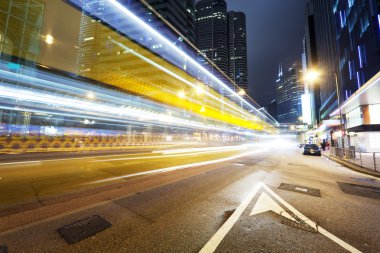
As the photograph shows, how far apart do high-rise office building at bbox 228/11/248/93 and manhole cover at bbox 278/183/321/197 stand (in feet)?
596

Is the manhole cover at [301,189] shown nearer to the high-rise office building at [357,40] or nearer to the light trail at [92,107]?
the light trail at [92,107]

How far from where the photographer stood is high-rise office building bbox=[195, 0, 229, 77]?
160375 mm

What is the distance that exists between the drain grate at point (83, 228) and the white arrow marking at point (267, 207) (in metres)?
3.38

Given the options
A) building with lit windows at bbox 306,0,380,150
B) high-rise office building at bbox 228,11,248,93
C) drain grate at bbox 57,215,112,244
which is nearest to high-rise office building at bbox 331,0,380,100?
building with lit windows at bbox 306,0,380,150

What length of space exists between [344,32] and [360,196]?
144ft

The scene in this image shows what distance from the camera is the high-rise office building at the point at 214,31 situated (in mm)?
160375

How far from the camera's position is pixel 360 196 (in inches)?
230

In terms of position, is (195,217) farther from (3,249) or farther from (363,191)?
(363,191)

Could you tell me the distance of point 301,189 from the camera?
645 centimetres

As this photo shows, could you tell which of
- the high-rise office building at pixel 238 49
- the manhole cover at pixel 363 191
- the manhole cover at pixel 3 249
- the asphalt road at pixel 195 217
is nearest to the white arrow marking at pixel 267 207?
the asphalt road at pixel 195 217

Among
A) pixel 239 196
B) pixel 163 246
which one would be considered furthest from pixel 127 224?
pixel 239 196

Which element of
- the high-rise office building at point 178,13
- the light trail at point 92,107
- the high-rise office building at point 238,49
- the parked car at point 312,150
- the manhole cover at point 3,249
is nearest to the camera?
the manhole cover at point 3,249

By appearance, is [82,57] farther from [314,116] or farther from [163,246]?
[314,116]

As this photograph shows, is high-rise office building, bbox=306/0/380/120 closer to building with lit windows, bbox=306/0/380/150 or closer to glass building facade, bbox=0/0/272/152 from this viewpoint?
building with lit windows, bbox=306/0/380/150
